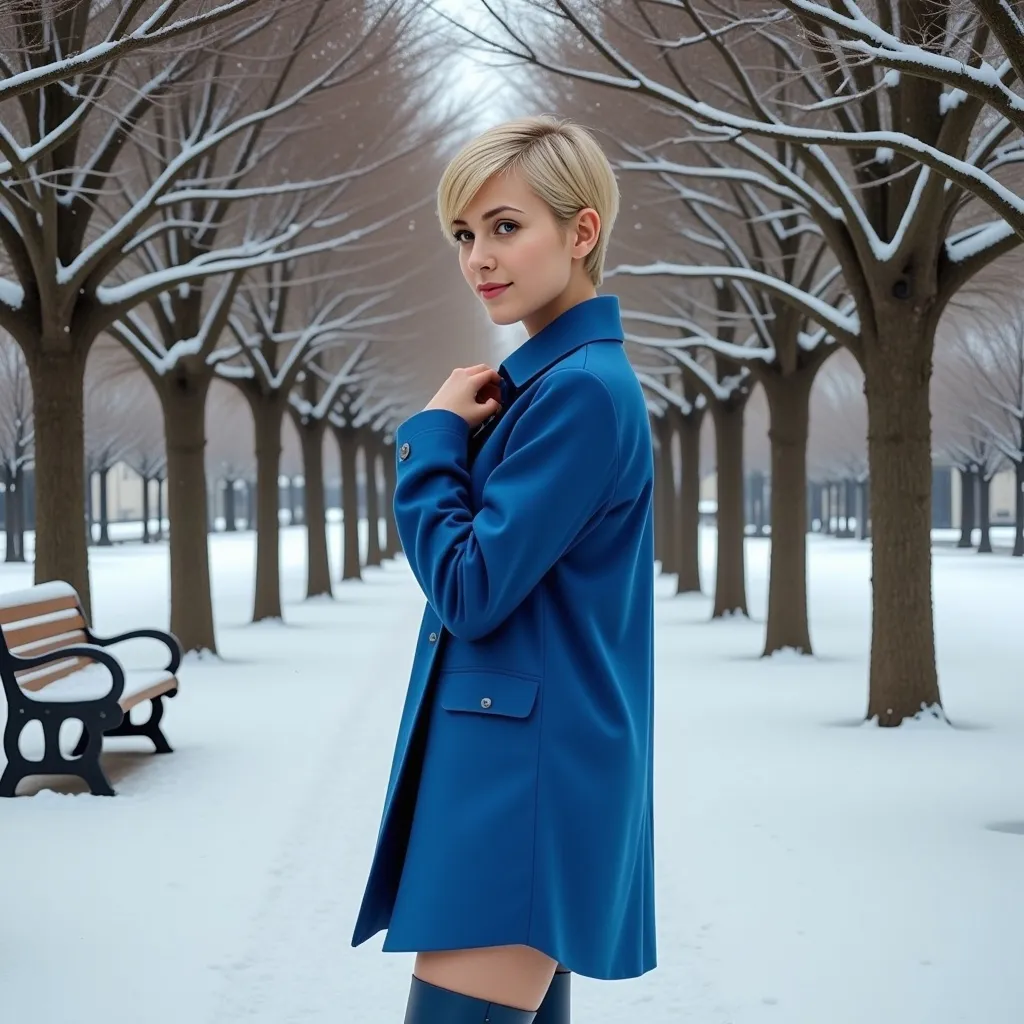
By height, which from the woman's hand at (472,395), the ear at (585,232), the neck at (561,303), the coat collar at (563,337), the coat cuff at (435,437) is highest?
the ear at (585,232)

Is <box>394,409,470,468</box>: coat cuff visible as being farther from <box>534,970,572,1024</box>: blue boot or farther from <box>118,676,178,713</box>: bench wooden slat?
<box>118,676,178,713</box>: bench wooden slat

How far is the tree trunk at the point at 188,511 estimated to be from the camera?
46.2 ft

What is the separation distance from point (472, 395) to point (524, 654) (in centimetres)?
36

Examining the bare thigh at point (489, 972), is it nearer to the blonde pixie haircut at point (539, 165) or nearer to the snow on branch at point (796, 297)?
the blonde pixie haircut at point (539, 165)

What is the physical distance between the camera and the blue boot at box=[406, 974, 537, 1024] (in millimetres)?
1714

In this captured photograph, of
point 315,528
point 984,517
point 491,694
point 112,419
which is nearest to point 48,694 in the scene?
point 491,694

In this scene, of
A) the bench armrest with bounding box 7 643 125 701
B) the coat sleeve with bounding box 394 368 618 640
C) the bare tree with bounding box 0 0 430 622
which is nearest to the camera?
the coat sleeve with bounding box 394 368 618 640

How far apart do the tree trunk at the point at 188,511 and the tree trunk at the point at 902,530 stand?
272 inches

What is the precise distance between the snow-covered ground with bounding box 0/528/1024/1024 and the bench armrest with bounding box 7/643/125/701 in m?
0.54

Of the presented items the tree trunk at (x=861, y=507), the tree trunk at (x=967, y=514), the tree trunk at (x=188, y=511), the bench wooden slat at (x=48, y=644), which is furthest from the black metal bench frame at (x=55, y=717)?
the tree trunk at (x=861, y=507)

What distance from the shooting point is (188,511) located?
14086mm

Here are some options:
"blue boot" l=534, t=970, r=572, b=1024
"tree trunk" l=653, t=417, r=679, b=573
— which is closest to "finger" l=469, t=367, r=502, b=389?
"blue boot" l=534, t=970, r=572, b=1024

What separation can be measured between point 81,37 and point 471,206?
346 inches

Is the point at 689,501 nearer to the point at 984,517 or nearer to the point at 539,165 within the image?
the point at 984,517
